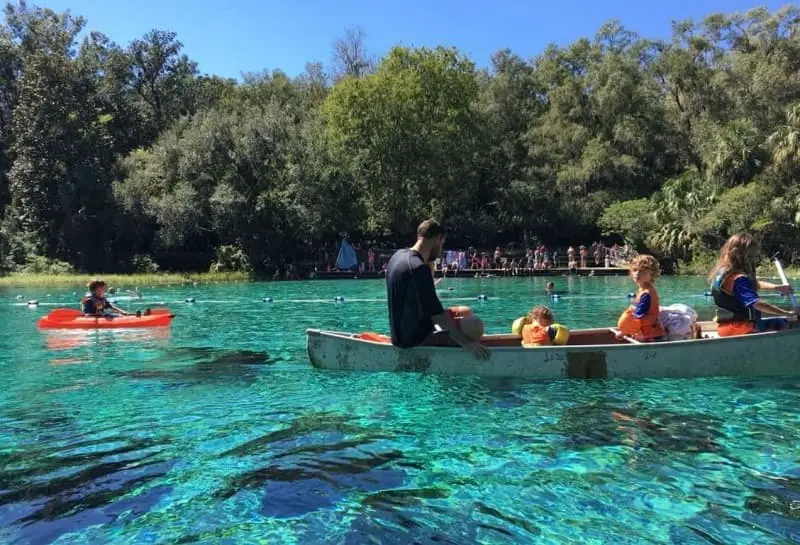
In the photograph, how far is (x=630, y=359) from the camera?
352 inches

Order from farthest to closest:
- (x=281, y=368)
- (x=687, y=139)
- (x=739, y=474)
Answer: (x=687, y=139) → (x=281, y=368) → (x=739, y=474)

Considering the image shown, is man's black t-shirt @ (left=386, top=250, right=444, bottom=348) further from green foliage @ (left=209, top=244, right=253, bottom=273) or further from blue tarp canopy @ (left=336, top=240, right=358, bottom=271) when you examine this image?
green foliage @ (left=209, top=244, right=253, bottom=273)

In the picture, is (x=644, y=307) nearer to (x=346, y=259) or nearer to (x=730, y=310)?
(x=730, y=310)

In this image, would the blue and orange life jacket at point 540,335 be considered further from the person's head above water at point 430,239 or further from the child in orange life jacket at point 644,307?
the person's head above water at point 430,239

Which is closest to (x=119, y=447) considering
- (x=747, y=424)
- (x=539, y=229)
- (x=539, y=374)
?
(x=539, y=374)

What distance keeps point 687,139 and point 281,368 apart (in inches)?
1732

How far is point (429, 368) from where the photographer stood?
362 inches

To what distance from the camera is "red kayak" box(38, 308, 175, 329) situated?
16.5 m

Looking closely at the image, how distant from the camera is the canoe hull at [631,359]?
882 cm

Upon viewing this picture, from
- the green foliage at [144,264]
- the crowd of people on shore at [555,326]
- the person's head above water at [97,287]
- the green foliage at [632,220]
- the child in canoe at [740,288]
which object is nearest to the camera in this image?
the crowd of people on shore at [555,326]

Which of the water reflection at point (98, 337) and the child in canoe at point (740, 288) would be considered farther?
the water reflection at point (98, 337)

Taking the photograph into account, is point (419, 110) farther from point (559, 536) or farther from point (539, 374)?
point (559, 536)

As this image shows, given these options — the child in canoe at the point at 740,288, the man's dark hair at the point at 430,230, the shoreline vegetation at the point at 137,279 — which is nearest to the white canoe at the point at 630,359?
the child in canoe at the point at 740,288

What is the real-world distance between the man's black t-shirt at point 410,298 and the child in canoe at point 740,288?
3.64 meters
